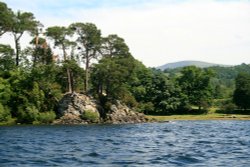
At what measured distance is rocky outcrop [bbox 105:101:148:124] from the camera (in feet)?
395

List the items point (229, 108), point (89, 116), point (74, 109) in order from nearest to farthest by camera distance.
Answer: point (89, 116), point (74, 109), point (229, 108)

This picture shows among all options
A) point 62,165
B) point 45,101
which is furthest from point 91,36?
point 62,165

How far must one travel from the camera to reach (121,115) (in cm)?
12256

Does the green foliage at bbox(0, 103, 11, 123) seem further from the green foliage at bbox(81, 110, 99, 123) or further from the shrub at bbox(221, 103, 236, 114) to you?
the shrub at bbox(221, 103, 236, 114)

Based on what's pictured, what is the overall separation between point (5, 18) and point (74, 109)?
100 ft

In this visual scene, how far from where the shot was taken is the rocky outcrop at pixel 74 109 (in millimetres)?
114062

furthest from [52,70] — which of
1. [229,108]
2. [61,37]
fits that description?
[229,108]

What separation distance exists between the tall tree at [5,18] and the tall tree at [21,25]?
1202 mm

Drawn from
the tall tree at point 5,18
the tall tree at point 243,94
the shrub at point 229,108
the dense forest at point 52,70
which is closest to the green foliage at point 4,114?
the dense forest at point 52,70

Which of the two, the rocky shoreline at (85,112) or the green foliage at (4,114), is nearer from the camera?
the green foliage at (4,114)

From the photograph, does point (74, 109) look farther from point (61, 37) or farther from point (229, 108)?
point (229, 108)

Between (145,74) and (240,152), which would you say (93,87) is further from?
(240,152)

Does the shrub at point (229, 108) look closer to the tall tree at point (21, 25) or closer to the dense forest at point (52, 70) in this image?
the dense forest at point (52, 70)

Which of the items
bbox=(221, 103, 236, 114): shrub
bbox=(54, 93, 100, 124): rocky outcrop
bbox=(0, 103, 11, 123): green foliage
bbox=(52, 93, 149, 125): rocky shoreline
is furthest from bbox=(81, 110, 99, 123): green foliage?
bbox=(221, 103, 236, 114): shrub
